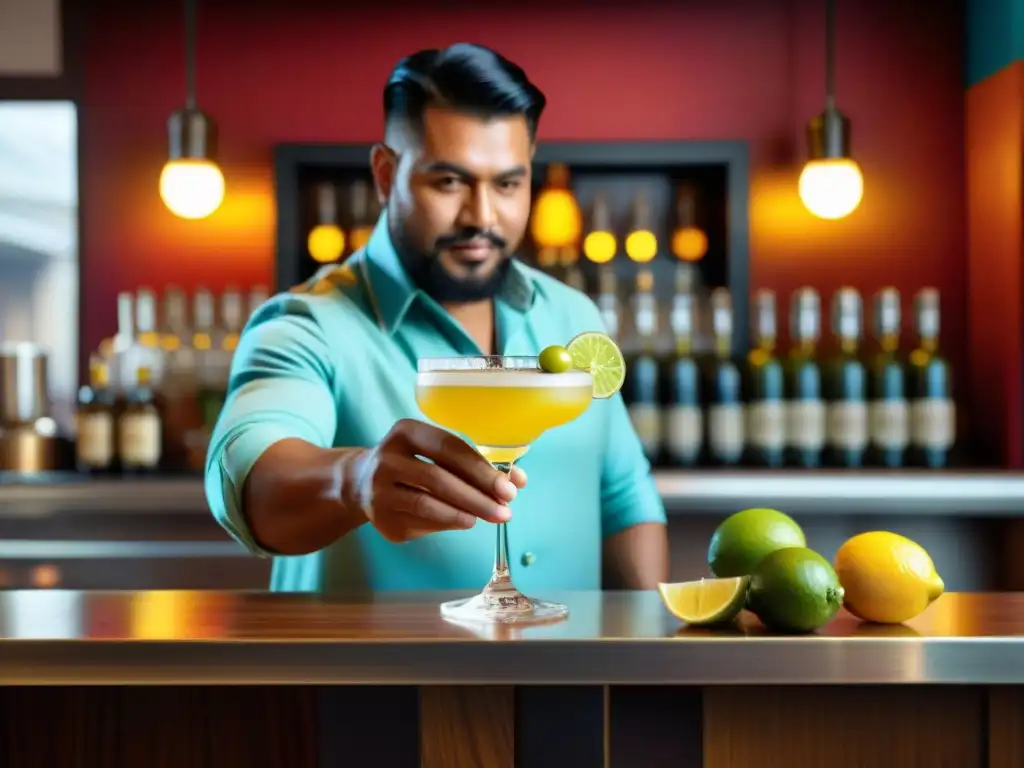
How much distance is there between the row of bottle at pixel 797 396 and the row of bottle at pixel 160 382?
1281mm

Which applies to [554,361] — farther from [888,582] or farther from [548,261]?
[548,261]

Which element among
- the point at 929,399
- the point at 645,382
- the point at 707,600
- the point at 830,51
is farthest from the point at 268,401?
the point at 830,51

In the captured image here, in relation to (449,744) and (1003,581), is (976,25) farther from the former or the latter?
(449,744)

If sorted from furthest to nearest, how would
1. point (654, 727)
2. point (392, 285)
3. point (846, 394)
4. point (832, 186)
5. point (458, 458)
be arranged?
point (846, 394) → point (832, 186) → point (392, 285) → point (654, 727) → point (458, 458)

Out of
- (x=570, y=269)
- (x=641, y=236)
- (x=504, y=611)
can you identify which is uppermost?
(x=641, y=236)

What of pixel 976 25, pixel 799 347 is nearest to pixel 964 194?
pixel 976 25

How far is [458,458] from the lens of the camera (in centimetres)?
98

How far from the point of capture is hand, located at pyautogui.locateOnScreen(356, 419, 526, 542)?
98 cm

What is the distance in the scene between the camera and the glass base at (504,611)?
1.10 metres

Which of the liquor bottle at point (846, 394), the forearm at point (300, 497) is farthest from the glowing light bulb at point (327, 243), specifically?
the forearm at point (300, 497)

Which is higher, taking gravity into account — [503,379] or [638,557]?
[503,379]

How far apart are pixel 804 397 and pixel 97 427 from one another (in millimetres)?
2117

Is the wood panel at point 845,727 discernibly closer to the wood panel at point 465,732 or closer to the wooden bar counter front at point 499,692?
the wooden bar counter front at point 499,692

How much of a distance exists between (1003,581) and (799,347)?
36.8 inches
